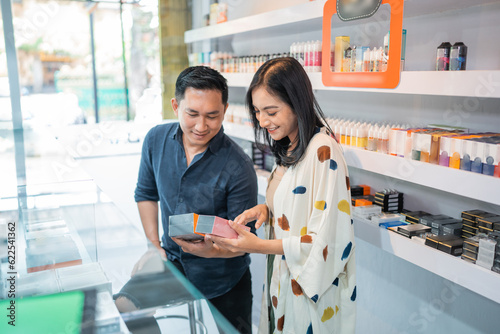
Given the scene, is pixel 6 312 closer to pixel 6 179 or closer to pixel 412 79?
pixel 6 179

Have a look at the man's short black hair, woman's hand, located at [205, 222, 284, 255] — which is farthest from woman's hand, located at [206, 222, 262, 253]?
the man's short black hair

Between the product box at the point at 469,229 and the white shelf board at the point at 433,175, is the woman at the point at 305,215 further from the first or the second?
the product box at the point at 469,229

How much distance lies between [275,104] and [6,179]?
54.6 inches

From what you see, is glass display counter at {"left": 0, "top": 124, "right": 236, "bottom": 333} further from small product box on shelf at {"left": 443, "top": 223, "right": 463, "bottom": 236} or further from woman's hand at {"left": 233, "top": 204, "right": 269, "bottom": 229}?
small product box on shelf at {"left": 443, "top": 223, "right": 463, "bottom": 236}

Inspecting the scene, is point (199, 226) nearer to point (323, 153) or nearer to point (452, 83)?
point (323, 153)

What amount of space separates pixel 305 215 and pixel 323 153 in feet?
0.78

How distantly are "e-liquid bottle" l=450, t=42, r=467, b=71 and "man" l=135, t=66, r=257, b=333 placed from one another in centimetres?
98

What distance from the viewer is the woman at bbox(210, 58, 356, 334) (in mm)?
1506

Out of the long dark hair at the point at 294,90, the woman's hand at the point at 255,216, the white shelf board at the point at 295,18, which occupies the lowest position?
the woman's hand at the point at 255,216

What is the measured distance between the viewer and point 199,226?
1.55 metres

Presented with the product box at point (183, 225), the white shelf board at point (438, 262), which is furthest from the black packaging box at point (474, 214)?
the product box at point (183, 225)

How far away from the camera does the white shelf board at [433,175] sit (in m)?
1.63

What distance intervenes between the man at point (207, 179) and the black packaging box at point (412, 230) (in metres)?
0.72

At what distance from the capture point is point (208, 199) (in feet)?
6.26
